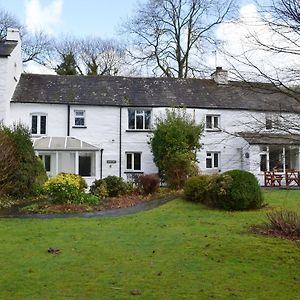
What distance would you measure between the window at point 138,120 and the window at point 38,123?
232 inches

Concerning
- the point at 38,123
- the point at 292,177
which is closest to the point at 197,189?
the point at 292,177

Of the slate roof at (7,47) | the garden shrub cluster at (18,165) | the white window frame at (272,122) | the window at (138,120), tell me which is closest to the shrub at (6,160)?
the garden shrub cluster at (18,165)

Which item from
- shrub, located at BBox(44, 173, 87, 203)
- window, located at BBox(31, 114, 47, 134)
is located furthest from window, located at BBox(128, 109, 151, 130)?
shrub, located at BBox(44, 173, 87, 203)

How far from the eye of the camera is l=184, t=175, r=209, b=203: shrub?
17650 millimetres

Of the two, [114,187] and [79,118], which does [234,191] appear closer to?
[114,187]

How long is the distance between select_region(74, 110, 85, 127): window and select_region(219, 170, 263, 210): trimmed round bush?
1646cm

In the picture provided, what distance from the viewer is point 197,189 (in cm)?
1798

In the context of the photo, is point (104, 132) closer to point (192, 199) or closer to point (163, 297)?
A: point (192, 199)

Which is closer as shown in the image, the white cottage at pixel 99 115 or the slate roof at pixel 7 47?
the slate roof at pixel 7 47

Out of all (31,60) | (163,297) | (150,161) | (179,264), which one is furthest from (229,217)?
(31,60)

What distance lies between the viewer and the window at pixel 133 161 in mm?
30922

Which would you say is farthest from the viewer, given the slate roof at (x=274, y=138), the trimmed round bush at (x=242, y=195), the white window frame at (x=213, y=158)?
the white window frame at (x=213, y=158)

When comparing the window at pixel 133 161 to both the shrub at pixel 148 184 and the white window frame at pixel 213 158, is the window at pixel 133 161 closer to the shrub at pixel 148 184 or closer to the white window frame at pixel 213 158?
the white window frame at pixel 213 158

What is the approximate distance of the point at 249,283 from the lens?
6766mm
